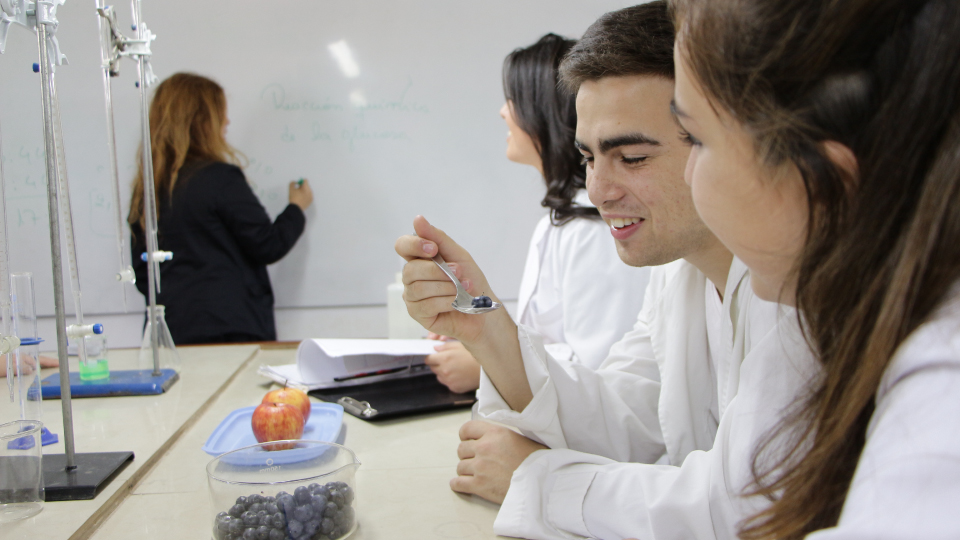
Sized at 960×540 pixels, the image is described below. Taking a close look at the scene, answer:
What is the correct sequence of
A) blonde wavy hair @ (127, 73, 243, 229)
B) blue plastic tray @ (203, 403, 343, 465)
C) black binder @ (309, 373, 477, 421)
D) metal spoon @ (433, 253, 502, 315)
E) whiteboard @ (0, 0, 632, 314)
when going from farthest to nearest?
whiteboard @ (0, 0, 632, 314) < blonde wavy hair @ (127, 73, 243, 229) < black binder @ (309, 373, 477, 421) < blue plastic tray @ (203, 403, 343, 465) < metal spoon @ (433, 253, 502, 315)

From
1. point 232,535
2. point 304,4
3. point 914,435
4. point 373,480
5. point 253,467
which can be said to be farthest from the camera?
point 304,4

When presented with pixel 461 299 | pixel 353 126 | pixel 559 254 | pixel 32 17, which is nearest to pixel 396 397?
pixel 461 299

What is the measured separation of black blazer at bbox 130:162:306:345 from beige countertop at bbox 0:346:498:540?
0.96 m

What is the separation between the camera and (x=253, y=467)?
83 cm

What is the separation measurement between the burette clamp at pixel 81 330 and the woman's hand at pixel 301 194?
1.68 m

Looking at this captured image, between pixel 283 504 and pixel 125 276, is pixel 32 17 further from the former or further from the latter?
pixel 283 504

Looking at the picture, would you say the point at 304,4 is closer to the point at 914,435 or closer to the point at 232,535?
the point at 232,535

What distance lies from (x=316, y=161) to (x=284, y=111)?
240 millimetres

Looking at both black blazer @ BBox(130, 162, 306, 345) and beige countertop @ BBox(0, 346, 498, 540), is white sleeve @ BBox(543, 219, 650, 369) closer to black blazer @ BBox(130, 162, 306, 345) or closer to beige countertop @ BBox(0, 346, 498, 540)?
beige countertop @ BBox(0, 346, 498, 540)

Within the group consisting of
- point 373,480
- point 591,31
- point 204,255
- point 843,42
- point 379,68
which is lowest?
point 373,480

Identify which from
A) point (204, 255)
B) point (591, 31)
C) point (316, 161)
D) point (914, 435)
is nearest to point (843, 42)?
point (914, 435)

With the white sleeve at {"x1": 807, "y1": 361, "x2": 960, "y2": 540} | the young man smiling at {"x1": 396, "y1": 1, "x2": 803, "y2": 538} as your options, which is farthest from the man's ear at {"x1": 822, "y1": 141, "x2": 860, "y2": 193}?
the young man smiling at {"x1": 396, "y1": 1, "x2": 803, "y2": 538}

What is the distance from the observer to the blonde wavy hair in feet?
7.45

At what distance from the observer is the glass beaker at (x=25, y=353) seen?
2.73 ft
